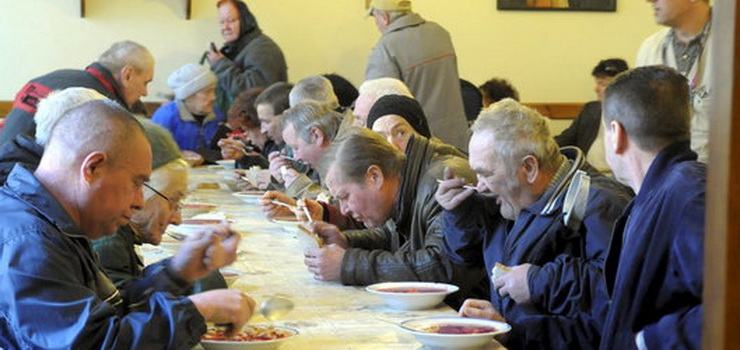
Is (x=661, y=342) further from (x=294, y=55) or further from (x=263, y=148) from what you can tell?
(x=294, y=55)

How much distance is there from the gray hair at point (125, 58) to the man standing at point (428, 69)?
55.0 inches

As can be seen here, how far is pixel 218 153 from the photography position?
8.24 meters

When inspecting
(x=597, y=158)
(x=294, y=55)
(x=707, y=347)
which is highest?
(x=707, y=347)

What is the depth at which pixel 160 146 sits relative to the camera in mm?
3008

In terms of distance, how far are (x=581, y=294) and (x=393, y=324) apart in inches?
19.1

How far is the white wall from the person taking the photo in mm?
9008

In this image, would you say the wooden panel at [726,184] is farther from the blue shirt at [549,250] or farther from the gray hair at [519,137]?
the gray hair at [519,137]

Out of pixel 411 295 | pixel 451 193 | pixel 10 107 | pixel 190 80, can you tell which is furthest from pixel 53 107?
pixel 10 107

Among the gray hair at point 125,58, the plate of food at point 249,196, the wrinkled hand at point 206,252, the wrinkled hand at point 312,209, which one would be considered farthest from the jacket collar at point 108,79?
the wrinkled hand at point 206,252

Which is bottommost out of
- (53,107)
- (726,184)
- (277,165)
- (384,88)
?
(277,165)

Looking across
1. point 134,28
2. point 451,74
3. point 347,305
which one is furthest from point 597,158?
point 347,305

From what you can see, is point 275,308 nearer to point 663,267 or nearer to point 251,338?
point 251,338

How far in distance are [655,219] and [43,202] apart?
3.90 feet

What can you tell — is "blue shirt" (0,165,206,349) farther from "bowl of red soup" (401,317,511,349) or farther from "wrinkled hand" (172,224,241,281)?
"bowl of red soup" (401,317,511,349)
